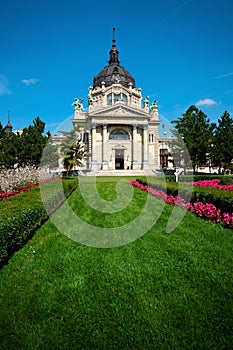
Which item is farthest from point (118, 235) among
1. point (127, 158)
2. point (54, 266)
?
point (127, 158)

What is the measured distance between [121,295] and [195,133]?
30.6m

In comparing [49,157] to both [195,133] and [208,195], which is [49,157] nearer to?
[195,133]

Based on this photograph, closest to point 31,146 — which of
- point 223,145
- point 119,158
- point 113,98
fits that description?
point 119,158

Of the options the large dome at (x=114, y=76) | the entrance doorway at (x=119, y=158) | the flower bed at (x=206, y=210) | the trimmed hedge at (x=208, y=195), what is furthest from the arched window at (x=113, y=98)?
the flower bed at (x=206, y=210)

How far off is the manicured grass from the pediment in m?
38.4

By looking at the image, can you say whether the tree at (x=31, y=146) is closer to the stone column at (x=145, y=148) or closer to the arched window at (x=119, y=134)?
the arched window at (x=119, y=134)

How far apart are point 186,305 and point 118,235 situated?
10.5 ft

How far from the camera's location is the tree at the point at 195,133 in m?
31.3

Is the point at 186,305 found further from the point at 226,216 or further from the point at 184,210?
the point at 184,210

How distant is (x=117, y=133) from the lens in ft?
149

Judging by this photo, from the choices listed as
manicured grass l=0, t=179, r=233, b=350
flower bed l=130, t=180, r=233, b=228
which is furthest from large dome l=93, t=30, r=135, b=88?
manicured grass l=0, t=179, r=233, b=350

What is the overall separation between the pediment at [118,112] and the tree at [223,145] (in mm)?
14211

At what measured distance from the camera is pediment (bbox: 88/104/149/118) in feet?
140

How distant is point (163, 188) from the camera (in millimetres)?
12469
